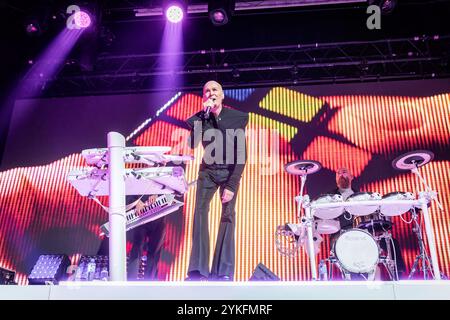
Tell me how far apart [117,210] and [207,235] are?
1464 mm

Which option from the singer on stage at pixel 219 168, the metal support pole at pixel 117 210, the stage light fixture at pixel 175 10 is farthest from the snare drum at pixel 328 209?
the stage light fixture at pixel 175 10

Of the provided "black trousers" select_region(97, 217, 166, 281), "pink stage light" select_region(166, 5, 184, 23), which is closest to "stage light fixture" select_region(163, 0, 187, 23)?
"pink stage light" select_region(166, 5, 184, 23)

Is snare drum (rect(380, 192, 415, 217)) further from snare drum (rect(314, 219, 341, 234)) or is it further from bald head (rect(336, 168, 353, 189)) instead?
bald head (rect(336, 168, 353, 189))

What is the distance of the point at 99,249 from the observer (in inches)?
256

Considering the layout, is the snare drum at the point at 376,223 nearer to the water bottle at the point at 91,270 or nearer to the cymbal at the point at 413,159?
the cymbal at the point at 413,159

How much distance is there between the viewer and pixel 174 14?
6.35 meters

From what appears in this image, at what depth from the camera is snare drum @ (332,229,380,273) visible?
15.4 ft

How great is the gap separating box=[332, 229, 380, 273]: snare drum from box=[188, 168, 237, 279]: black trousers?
4.55ft

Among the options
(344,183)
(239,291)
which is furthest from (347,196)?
(239,291)

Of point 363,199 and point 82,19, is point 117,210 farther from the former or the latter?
point 82,19

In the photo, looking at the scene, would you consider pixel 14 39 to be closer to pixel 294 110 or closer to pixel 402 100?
pixel 294 110
